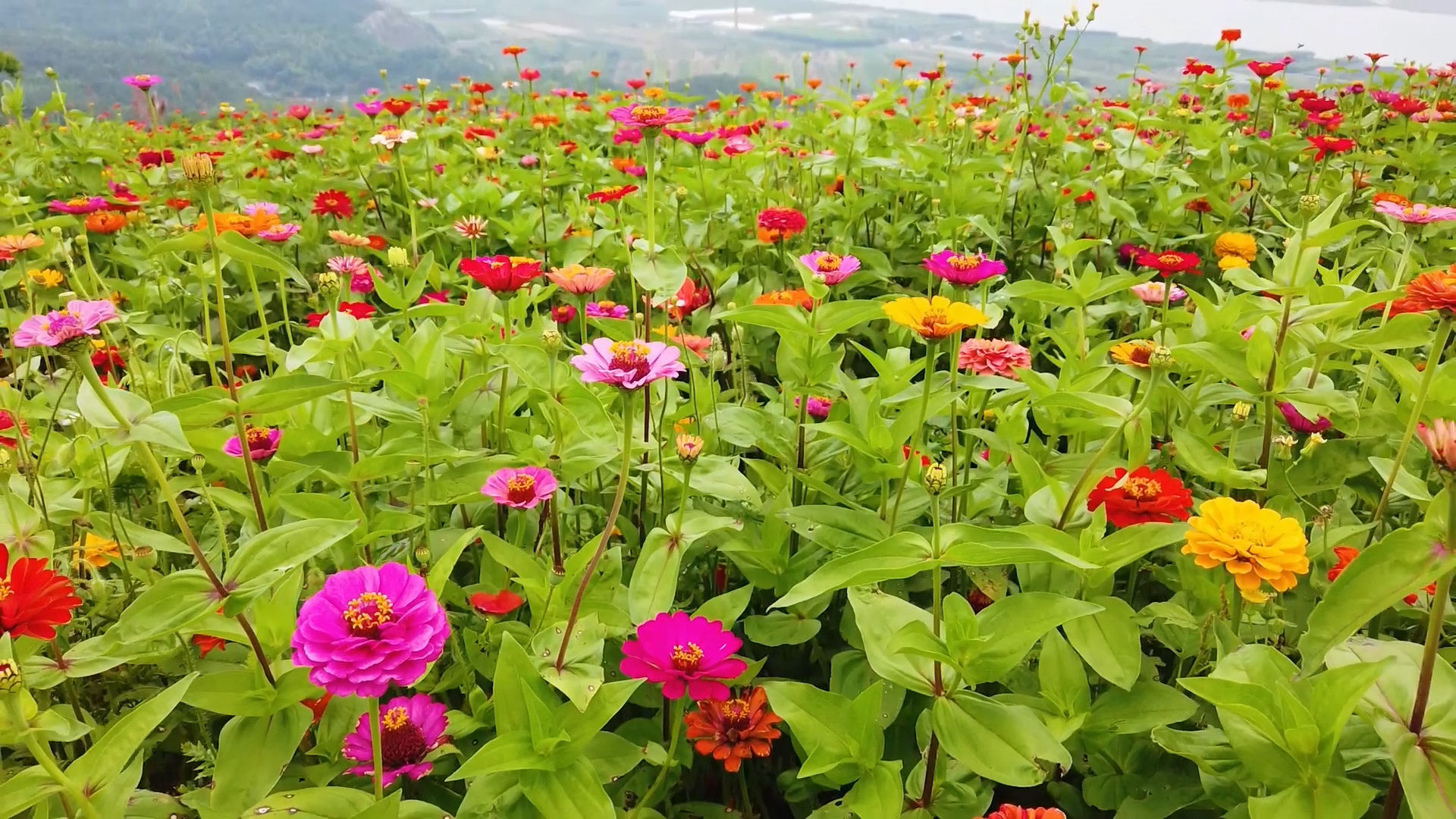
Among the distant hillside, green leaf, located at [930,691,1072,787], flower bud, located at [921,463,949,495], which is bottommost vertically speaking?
green leaf, located at [930,691,1072,787]

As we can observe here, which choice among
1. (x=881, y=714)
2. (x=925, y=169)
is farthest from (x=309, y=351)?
(x=925, y=169)

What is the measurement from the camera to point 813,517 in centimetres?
100

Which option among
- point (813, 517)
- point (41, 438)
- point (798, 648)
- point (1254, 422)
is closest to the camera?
point (813, 517)

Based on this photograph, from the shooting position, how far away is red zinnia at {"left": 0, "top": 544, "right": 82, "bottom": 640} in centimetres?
68

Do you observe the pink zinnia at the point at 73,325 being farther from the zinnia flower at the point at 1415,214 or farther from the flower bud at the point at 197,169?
the zinnia flower at the point at 1415,214

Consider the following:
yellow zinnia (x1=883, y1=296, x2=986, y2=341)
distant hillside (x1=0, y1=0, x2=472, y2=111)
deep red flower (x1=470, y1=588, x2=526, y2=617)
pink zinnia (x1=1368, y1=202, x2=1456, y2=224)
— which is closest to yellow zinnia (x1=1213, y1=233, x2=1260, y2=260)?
pink zinnia (x1=1368, y1=202, x2=1456, y2=224)

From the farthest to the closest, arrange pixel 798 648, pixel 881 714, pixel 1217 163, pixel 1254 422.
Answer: pixel 1217 163 < pixel 1254 422 < pixel 798 648 < pixel 881 714

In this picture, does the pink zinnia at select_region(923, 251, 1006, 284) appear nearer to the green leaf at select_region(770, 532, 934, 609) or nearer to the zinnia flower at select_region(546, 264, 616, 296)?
the green leaf at select_region(770, 532, 934, 609)

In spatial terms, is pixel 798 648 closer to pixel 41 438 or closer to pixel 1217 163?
pixel 41 438

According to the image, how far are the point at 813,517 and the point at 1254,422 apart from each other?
0.76 metres

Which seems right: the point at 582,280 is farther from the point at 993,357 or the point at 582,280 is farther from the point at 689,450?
the point at 993,357

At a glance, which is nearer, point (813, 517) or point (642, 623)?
point (642, 623)

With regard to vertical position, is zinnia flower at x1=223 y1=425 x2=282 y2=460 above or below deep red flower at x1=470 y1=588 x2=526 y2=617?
above

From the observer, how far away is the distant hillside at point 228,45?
Answer: 1725cm
